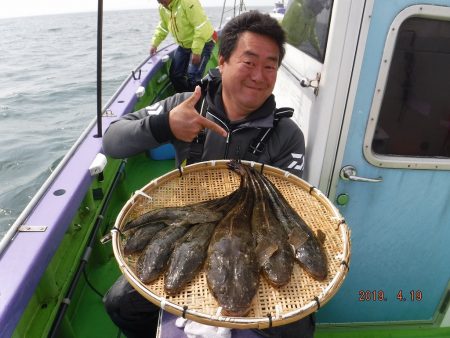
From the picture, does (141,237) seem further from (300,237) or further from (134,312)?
(300,237)

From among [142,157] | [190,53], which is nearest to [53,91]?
[190,53]

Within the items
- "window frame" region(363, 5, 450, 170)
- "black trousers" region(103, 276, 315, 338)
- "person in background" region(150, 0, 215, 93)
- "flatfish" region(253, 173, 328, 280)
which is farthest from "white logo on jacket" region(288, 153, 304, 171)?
"person in background" region(150, 0, 215, 93)

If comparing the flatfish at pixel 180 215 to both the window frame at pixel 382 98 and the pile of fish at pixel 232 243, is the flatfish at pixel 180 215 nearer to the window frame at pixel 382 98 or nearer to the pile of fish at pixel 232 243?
the pile of fish at pixel 232 243

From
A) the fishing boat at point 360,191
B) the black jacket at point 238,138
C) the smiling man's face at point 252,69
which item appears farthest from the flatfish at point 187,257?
the smiling man's face at point 252,69

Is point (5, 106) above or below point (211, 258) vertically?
below

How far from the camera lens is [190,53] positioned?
770cm

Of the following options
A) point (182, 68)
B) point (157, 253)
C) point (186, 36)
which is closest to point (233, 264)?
point (157, 253)

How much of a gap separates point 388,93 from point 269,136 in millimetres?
892

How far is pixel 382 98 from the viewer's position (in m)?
2.29

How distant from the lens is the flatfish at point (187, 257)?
1.74 metres

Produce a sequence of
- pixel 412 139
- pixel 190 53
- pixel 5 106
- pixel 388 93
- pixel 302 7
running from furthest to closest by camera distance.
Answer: pixel 5 106, pixel 190 53, pixel 302 7, pixel 412 139, pixel 388 93

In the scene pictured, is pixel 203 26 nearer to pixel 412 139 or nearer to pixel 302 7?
pixel 302 7

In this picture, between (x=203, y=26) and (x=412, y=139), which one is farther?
(x=203, y=26)

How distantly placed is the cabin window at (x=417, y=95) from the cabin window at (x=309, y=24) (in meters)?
0.53
